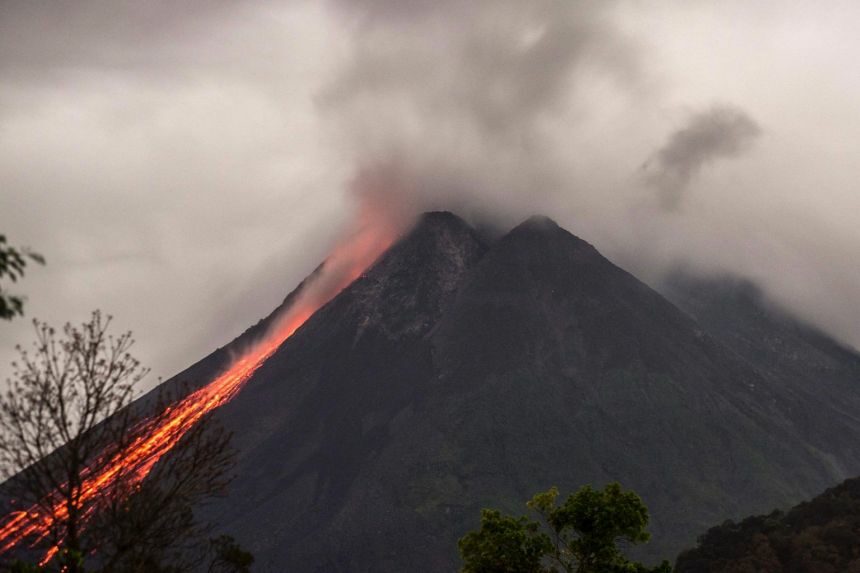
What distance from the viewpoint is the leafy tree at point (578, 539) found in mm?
31734

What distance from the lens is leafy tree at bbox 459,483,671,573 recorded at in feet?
104

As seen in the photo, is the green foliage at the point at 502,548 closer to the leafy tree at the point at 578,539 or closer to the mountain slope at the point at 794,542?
the leafy tree at the point at 578,539

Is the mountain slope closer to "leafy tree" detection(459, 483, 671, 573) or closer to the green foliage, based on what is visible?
"leafy tree" detection(459, 483, 671, 573)

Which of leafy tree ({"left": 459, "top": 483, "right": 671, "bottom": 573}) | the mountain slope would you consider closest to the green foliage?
leafy tree ({"left": 459, "top": 483, "right": 671, "bottom": 573})

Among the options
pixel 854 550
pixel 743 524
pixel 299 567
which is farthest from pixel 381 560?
pixel 854 550

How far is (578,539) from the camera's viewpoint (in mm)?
32312

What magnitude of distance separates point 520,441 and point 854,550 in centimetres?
12350

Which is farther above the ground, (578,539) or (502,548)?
(502,548)

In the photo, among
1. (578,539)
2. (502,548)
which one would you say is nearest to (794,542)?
(578,539)

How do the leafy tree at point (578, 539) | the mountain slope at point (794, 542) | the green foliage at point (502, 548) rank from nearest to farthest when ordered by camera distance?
the leafy tree at point (578, 539) < the green foliage at point (502, 548) < the mountain slope at point (794, 542)

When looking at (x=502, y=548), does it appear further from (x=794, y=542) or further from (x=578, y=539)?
(x=794, y=542)

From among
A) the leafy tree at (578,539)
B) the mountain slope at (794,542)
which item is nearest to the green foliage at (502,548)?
A: the leafy tree at (578,539)

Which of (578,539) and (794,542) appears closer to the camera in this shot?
(578,539)

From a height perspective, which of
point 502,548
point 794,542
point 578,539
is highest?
point 502,548
